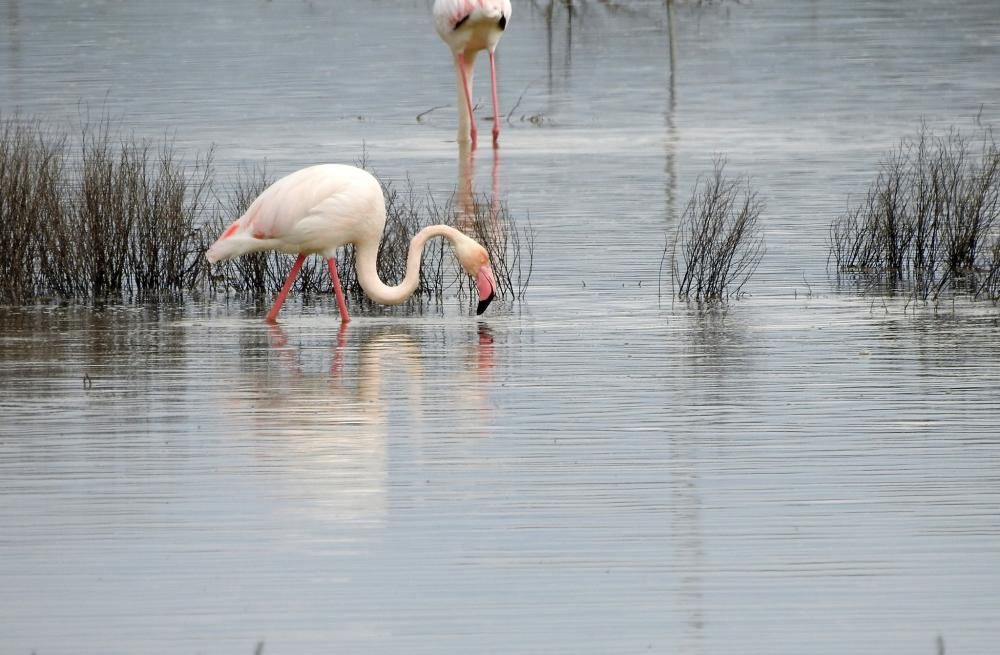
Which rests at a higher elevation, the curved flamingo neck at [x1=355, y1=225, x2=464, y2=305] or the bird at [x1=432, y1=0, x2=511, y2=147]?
the bird at [x1=432, y1=0, x2=511, y2=147]

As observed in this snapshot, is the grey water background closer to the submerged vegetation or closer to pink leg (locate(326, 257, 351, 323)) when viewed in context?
pink leg (locate(326, 257, 351, 323))

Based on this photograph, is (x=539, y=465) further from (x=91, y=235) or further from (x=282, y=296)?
(x=91, y=235)

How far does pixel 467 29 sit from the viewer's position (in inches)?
960

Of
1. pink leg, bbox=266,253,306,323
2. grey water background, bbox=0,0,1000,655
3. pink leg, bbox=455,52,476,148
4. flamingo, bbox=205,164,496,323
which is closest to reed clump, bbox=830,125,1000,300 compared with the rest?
grey water background, bbox=0,0,1000,655

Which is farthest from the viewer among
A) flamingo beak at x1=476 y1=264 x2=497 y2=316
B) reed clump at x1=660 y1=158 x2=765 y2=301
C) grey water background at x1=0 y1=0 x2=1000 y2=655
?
reed clump at x1=660 y1=158 x2=765 y2=301

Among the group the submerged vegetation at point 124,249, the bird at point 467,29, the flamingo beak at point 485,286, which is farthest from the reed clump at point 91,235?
the bird at point 467,29

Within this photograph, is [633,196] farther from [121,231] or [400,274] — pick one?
[121,231]

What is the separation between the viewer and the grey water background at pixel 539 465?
6.47m

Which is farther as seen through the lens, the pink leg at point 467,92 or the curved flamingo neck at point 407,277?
the pink leg at point 467,92

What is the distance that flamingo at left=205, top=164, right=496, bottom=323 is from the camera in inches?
487

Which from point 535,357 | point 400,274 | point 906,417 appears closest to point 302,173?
point 400,274

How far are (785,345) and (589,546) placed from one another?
14.3 feet

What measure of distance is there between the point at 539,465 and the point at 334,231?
14.3ft

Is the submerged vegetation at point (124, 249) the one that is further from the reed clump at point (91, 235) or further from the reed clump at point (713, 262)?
the reed clump at point (713, 262)
